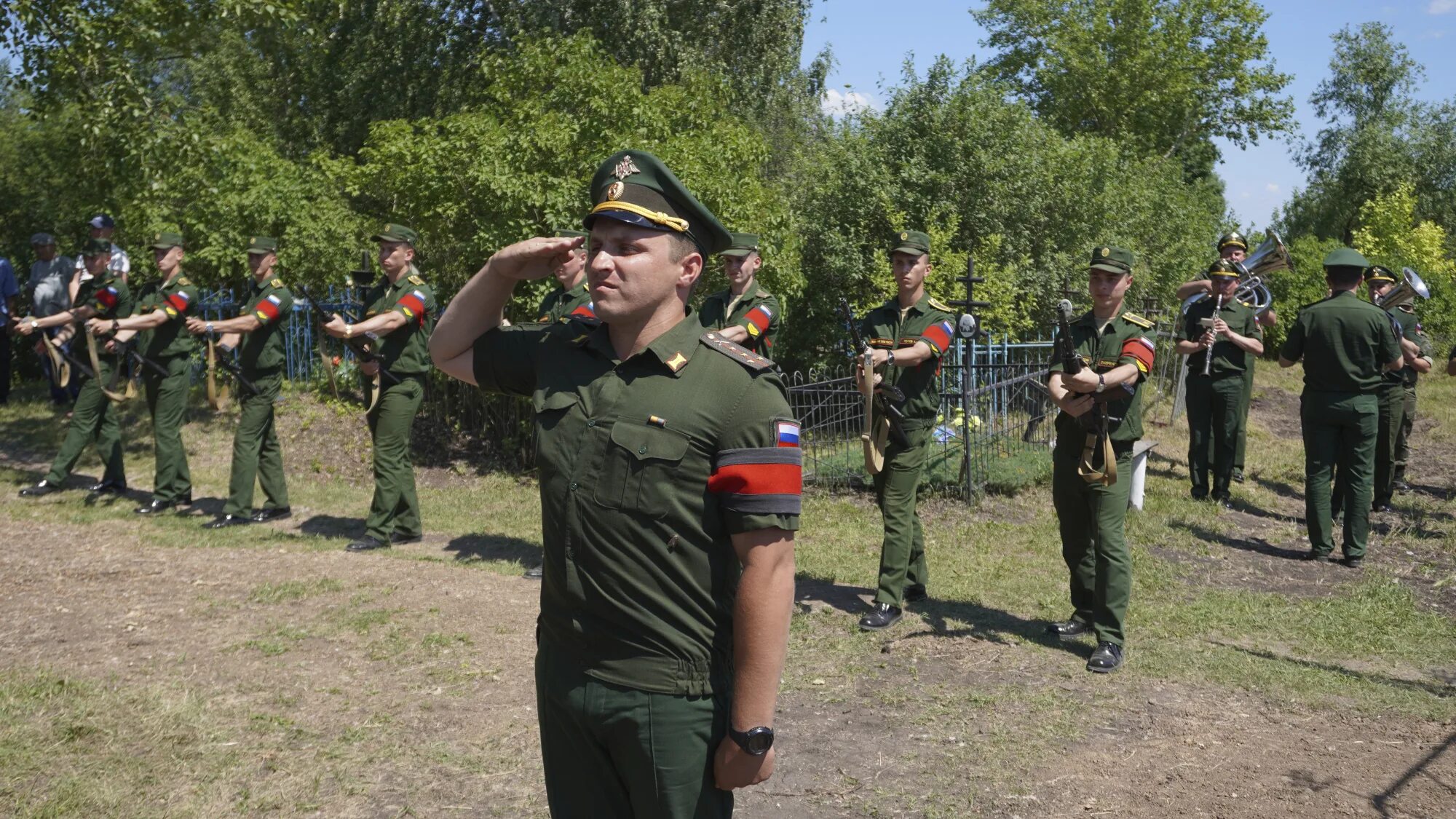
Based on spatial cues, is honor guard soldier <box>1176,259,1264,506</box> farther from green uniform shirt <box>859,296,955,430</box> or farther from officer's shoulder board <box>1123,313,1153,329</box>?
officer's shoulder board <box>1123,313,1153,329</box>

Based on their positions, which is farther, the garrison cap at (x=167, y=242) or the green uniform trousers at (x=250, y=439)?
the garrison cap at (x=167, y=242)

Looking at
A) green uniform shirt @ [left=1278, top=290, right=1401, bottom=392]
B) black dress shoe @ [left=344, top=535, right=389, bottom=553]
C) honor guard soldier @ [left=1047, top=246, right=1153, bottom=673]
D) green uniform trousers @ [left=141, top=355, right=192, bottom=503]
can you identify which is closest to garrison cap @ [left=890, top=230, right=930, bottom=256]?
honor guard soldier @ [left=1047, top=246, right=1153, bottom=673]

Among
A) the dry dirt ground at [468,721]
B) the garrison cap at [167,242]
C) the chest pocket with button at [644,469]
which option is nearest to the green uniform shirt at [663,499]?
the chest pocket with button at [644,469]

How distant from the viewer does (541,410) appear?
9.53 feet

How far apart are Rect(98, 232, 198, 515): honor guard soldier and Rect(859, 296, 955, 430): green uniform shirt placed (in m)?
6.22

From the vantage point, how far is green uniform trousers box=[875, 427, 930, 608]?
7602mm

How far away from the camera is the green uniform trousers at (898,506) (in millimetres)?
7602

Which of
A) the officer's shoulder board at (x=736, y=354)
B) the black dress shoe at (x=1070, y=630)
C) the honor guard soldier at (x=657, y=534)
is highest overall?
the officer's shoulder board at (x=736, y=354)

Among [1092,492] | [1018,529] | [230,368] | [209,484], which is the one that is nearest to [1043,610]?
[1092,492]

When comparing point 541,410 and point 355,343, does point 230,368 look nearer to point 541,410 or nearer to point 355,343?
point 355,343

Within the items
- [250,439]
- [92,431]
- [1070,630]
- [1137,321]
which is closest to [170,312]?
[250,439]

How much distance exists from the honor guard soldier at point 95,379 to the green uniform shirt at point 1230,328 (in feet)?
32.9

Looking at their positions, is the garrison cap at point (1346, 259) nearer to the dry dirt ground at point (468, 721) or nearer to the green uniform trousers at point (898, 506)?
the dry dirt ground at point (468, 721)

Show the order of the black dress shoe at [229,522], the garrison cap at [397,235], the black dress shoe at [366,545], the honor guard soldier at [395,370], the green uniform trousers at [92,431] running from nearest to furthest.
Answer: the garrison cap at [397,235] → the honor guard soldier at [395,370] → the black dress shoe at [366,545] → the black dress shoe at [229,522] → the green uniform trousers at [92,431]
